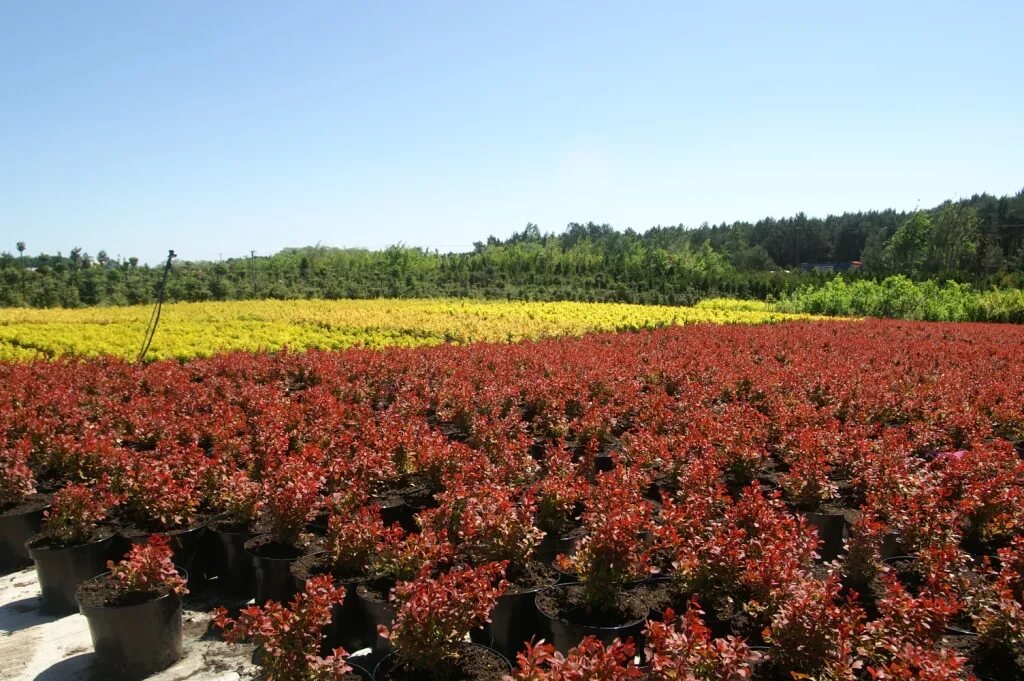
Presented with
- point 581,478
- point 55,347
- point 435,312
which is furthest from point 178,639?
point 435,312

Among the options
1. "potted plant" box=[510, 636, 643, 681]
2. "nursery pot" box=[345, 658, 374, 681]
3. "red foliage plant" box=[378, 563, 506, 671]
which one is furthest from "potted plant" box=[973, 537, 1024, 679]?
"nursery pot" box=[345, 658, 374, 681]

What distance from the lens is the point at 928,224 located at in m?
78.5

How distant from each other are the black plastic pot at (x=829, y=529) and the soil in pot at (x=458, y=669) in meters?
3.56

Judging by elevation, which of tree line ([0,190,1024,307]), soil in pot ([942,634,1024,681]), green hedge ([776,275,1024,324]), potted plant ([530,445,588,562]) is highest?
tree line ([0,190,1024,307])

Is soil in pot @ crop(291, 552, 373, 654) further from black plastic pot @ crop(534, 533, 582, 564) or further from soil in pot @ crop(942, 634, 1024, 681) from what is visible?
soil in pot @ crop(942, 634, 1024, 681)

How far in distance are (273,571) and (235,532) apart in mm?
788

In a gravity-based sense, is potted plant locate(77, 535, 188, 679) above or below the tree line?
below

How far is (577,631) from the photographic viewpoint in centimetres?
413

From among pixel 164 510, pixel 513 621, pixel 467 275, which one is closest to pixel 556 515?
pixel 513 621

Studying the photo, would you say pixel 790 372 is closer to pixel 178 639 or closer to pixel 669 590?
pixel 669 590

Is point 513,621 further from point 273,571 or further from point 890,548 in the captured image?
point 890,548

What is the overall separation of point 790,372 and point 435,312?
16.2 m

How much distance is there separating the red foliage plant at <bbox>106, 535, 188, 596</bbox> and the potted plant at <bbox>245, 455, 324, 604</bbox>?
726 millimetres

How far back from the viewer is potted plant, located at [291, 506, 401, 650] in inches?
186
